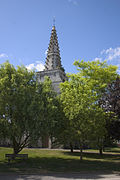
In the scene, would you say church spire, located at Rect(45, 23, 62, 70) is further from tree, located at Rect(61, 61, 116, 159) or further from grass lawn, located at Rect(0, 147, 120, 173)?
grass lawn, located at Rect(0, 147, 120, 173)

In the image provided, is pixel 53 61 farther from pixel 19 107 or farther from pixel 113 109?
pixel 19 107

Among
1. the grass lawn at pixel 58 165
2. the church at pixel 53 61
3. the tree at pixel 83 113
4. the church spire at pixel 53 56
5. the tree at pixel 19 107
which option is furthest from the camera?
the church spire at pixel 53 56

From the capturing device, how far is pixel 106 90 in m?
24.1

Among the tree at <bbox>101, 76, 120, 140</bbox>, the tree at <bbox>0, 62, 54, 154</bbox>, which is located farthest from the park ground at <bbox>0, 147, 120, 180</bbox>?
the tree at <bbox>101, 76, 120, 140</bbox>

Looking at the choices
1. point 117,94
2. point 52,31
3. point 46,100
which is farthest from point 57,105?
point 52,31

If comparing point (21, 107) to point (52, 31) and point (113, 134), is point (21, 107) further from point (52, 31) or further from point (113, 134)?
point (52, 31)

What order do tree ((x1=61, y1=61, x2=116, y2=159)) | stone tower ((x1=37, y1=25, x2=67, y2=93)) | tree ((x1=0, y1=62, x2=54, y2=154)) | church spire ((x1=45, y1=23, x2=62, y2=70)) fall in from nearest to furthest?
tree ((x1=0, y1=62, x2=54, y2=154)) → tree ((x1=61, y1=61, x2=116, y2=159)) → stone tower ((x1=37, y1=25, x2=67, y2=93)) → church spire ((x1=45, y1=23, x2=62, y2=70))

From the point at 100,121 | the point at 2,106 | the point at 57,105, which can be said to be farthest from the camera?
the point at 57,105

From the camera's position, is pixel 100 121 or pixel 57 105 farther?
pixel 57 105

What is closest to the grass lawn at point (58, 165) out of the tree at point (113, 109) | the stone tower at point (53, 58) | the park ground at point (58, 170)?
the park ground at point (58, 170)

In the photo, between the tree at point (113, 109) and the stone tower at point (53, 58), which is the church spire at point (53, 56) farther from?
the tree at point (113, 109)

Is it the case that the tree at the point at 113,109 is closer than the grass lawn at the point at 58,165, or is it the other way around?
the grass lawn at the point at 58,165

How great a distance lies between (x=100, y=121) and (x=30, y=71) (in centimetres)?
1013

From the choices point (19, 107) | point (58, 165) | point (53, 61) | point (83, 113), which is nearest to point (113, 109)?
point (83, 113)
